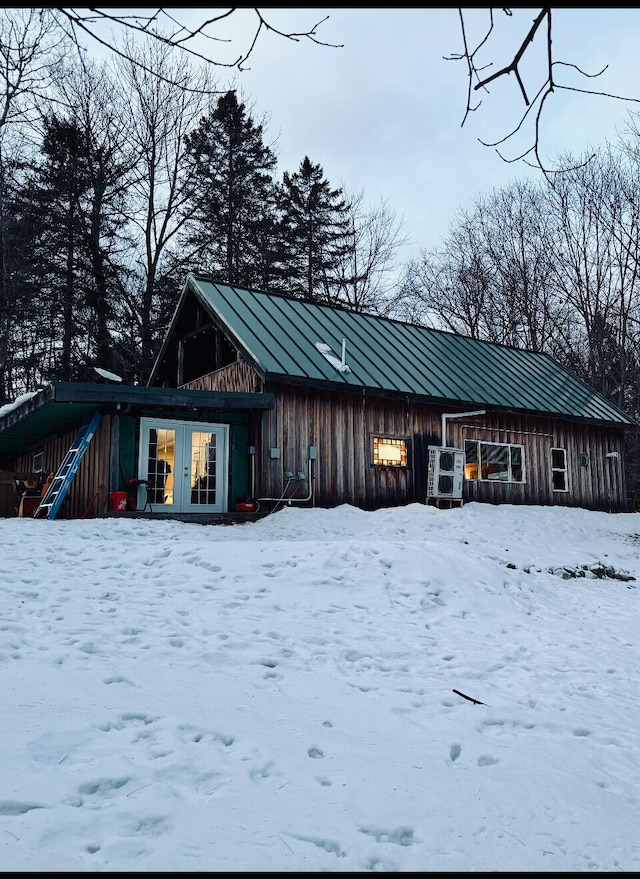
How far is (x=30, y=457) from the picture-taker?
804 inches

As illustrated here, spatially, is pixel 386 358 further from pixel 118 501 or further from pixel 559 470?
pixel 118 501

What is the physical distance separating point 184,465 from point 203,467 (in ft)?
1.49

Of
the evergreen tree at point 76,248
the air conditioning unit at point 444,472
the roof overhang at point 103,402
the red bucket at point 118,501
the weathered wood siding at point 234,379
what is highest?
the evergreen tree at point 76,248

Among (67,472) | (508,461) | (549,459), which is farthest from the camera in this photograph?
(549,459)

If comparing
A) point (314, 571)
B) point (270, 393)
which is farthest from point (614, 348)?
point (314, 571)

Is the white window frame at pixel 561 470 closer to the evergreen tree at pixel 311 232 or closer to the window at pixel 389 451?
the window at pixel 389 451

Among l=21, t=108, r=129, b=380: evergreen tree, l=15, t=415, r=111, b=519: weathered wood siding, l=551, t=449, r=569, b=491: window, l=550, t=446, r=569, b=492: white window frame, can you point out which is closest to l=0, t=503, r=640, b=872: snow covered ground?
l=15, t=415, r=111, b=519: weathered wood siding

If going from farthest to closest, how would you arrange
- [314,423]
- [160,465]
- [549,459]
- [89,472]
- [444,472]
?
[549,459], [444,472], [314,423], [89,472], [160,465]

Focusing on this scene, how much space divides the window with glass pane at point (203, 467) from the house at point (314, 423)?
0.03 metres

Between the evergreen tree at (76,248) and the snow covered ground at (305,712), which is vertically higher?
the evergreen tree at (76,248)

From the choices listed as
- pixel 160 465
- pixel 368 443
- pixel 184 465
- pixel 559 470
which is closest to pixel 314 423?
pixel 368 443

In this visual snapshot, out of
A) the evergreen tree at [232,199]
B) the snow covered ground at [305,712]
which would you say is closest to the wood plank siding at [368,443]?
the snow covered ground at [305,712]

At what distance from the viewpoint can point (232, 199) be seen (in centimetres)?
2881

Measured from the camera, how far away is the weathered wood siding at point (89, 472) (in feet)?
45.8
